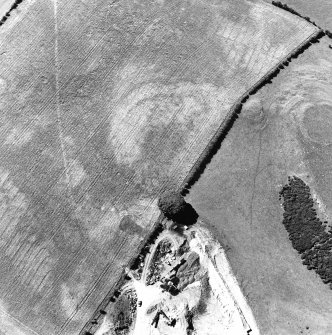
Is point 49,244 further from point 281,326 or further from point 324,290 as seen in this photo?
point 324,290

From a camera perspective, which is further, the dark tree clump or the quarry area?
the dark tree clump

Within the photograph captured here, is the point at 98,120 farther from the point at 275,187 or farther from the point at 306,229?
the point at 306,229

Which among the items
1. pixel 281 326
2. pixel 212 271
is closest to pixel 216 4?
pixel 212 271

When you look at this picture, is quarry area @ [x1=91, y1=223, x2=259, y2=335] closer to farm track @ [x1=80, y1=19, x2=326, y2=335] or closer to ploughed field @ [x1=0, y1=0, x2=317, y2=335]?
farm track @ [x1=80, y1=19, x2=326, y2=335]

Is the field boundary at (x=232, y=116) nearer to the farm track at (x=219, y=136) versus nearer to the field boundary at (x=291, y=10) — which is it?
the farm track at (x=219, y=136)

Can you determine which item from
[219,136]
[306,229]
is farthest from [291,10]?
[306,229]

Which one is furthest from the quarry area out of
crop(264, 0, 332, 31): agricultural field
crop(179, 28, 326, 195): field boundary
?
crop(264, 0, 332, 31): agricultural field

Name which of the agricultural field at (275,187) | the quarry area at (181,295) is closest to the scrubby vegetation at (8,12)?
the agricultural field at (275,187)
